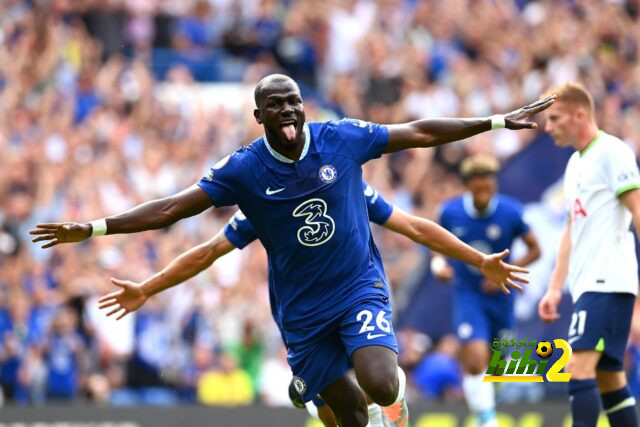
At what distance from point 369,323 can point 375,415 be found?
35.8 inches

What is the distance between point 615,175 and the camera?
10.3m

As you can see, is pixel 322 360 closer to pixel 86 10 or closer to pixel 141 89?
pixel 141 89

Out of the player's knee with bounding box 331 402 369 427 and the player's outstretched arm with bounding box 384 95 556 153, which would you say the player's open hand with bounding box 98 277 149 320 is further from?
the player's outstretched arm with bounding box 384 95 556 153

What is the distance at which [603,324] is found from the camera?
406 inches

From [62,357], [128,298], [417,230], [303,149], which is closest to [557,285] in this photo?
[417,230]

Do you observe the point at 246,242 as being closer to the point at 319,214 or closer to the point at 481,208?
the point at 319,214

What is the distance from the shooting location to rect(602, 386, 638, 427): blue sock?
10420 millimetres

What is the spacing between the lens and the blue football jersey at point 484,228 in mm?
13828

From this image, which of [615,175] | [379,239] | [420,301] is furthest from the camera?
[379,239]

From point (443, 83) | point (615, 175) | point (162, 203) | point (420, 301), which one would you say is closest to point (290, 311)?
point (162, 203)

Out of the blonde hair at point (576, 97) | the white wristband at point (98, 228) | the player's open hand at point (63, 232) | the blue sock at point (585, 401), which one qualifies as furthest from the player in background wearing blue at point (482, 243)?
the player's open hand at point (63, 232)

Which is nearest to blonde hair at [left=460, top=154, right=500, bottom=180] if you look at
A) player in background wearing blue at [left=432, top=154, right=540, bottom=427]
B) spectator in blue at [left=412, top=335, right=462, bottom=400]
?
player in background wearing blue at [left=432, top=154, right=540, bottom=427]

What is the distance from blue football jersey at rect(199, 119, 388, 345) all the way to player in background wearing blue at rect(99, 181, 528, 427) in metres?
0.63

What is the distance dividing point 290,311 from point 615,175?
2843 millimetres
